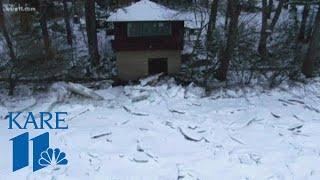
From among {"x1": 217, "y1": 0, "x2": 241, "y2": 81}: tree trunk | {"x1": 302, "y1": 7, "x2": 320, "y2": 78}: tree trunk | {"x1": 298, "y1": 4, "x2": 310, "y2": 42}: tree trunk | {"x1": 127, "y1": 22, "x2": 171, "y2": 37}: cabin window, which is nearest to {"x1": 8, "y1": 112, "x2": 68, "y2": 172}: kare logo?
{"x1": 127, "y1": 22, "x2": 171, "y2": 37}: cabin window

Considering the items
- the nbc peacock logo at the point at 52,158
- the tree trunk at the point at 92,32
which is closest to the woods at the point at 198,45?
the tree trunk at the point at 92,32

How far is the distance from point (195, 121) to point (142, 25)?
7569 millimetres

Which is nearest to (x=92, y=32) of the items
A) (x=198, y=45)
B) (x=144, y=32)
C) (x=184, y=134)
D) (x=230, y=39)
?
(x=144, y=32)

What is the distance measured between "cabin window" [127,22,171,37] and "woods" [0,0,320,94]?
1.12 metres

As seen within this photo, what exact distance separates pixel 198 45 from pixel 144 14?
16.0 feet

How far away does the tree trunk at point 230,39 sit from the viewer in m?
20.4

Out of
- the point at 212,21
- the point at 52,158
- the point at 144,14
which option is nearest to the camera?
the point at 52,158

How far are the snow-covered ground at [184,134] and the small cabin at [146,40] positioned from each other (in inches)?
94.3

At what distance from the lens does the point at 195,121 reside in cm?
1560

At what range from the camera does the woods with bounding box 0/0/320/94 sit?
21.2 meters

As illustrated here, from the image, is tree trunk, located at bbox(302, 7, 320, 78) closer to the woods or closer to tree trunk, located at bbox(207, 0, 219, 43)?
the woods

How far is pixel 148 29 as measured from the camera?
21375 mm

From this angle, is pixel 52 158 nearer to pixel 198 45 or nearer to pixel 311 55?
pixel 198 45

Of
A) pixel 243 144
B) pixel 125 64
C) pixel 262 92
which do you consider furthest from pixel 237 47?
pixel 243 144
